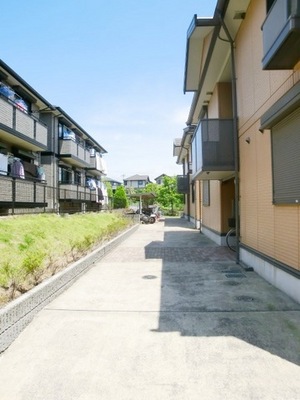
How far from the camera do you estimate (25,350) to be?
3.23 metres

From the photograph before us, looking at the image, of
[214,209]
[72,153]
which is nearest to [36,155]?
[72,153]

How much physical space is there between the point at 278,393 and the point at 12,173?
13.5 meters

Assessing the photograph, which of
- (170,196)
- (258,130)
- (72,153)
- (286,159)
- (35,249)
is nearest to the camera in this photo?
(286,159)

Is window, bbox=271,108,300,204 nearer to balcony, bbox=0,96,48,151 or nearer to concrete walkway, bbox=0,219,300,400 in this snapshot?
concrete walkway, bbox=0,219,300,400

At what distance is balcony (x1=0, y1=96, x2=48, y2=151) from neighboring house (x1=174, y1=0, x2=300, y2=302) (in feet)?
26.7

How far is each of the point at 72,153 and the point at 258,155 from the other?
1675 centimetres

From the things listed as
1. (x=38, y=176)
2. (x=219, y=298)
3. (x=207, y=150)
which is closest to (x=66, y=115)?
(x=38, y=176)

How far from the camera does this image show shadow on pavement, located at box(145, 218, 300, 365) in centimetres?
348

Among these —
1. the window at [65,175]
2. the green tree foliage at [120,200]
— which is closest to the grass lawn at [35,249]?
the window at [65,175]

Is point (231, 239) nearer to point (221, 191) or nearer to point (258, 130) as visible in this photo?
point (221, 191)

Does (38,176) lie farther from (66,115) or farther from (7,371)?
(7,371)

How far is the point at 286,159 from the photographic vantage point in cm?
489

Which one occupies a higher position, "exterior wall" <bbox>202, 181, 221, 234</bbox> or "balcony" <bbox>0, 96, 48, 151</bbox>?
"balcony" <bbox>0, 96, 48, 151</bbox>

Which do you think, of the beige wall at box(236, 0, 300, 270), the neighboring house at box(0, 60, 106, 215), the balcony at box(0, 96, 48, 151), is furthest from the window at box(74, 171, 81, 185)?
the beige wall at box(236, 0, 300, 270)
